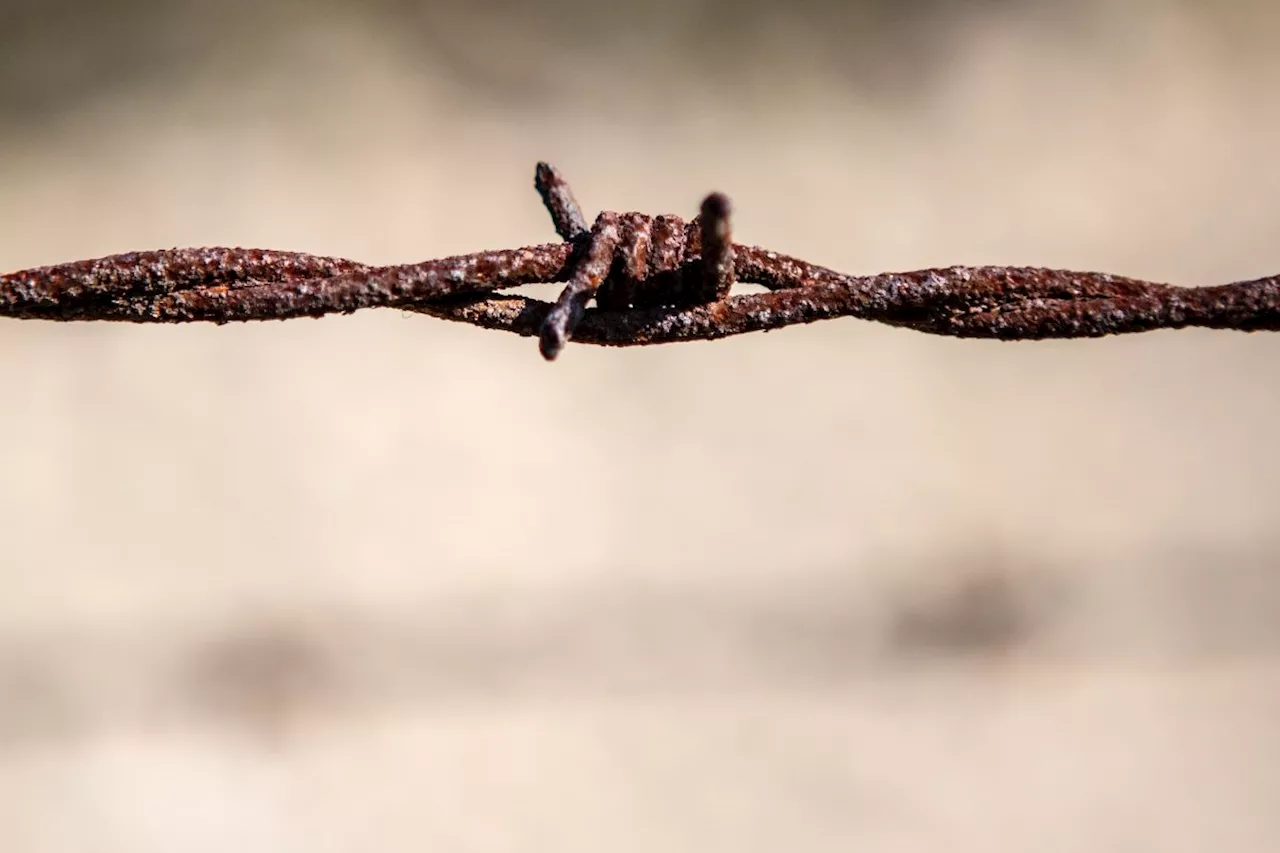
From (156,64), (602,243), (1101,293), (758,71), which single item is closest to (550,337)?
(602,243)

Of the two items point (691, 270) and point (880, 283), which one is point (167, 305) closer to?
point (691, 270)

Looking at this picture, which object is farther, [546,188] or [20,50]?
[20,50]

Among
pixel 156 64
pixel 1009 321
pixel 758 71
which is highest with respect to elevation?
pixel 156 64

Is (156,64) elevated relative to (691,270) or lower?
elevated

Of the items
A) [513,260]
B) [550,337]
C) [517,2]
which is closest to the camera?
[550,337]

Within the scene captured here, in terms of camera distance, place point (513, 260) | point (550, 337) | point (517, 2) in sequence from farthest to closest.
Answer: point (517, 2)
point (513, 260)
point (550, 337)

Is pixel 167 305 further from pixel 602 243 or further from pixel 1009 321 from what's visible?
pixel 1009 321
